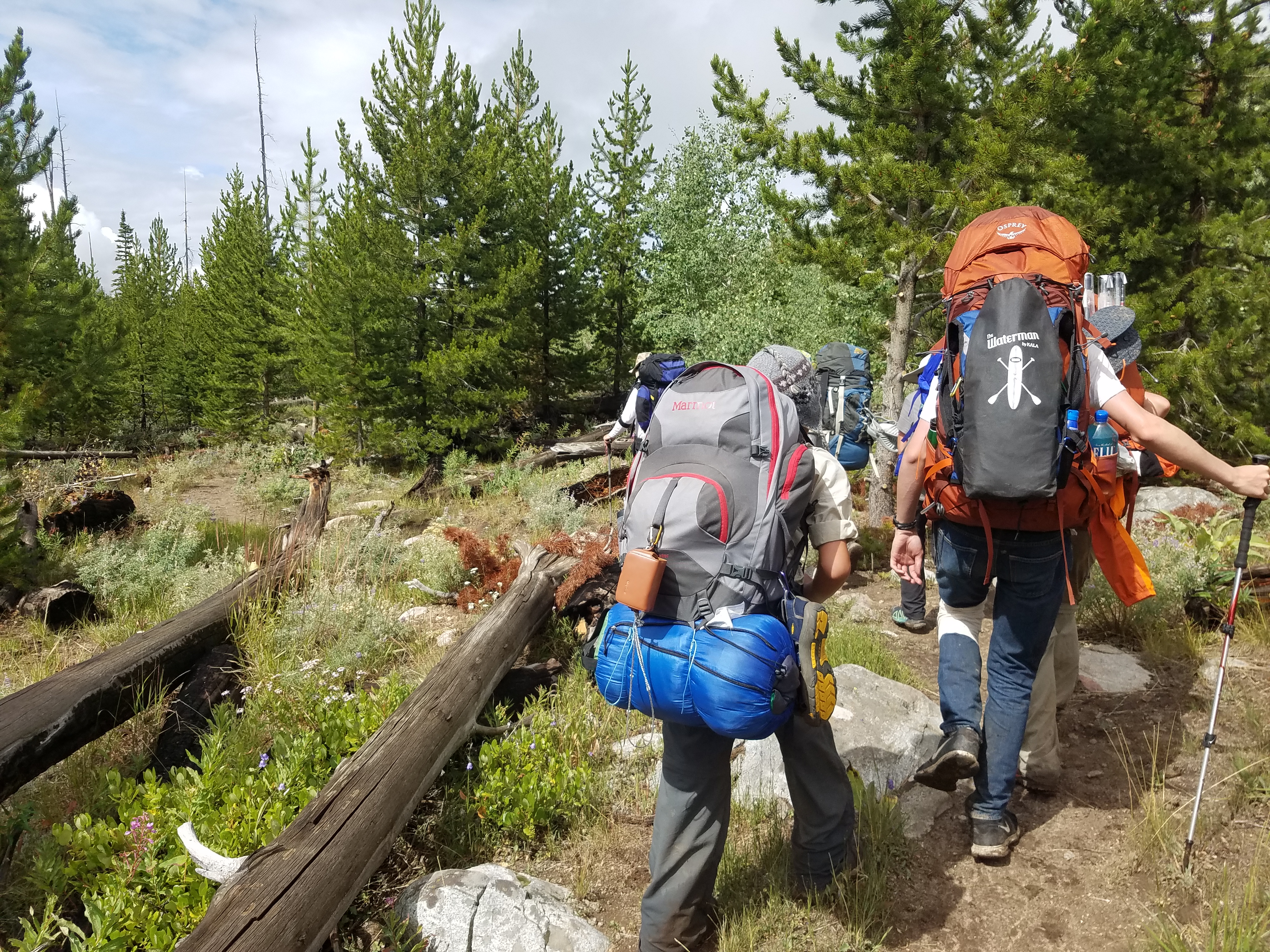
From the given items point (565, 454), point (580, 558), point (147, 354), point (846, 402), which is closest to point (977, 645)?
point (846, 402)

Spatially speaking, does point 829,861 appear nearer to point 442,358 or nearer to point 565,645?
point 565,645

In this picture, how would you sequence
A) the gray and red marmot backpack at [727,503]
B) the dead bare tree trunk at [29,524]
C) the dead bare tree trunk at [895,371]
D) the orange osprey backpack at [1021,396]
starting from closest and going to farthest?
the gray and red marmot backpack at [727,503] < the orange osprey backpack at [1021,396] < the dead bare tree trunk at [29,524] < the dead bare tree trunk at [895,371]

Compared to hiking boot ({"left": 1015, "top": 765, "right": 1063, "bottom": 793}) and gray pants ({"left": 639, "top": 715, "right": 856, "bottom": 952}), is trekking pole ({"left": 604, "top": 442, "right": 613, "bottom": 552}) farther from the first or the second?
gray pants ({"left": 639, "top": 715, "right": 856, "bottom": 952})

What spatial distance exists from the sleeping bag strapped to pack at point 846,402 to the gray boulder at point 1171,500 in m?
4.21

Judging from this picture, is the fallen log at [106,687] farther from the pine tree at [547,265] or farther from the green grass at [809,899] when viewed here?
the pine tree at [547,265]

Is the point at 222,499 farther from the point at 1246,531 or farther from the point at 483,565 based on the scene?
the point at 1246,531

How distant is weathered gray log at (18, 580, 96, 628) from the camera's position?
6.25 metres

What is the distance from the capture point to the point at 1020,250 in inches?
109

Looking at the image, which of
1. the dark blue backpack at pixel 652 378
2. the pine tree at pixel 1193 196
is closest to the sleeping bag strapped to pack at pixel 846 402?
the dark blue backpack at pixel 652 378

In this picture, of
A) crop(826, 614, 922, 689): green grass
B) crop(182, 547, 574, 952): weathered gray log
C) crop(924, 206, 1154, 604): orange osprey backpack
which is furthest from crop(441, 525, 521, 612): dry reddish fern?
crop(924, 206, 1154, 604): orange osprey backpack

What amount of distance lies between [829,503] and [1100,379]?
3.71 ft

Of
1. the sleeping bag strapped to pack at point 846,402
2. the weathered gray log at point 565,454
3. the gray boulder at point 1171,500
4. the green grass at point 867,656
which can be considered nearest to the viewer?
the green grass at point 867,656

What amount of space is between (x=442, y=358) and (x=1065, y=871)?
522 inches

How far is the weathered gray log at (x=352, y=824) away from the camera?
2.21m
